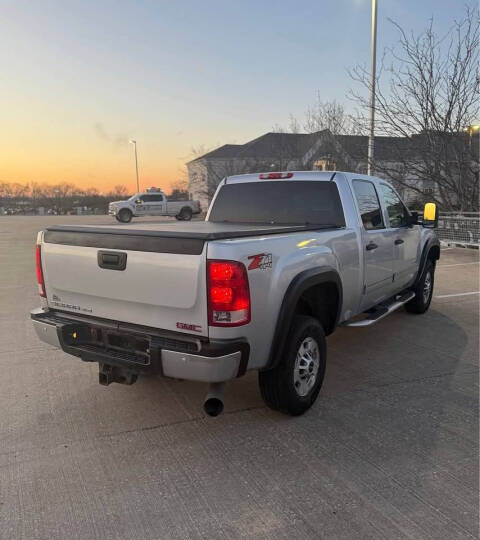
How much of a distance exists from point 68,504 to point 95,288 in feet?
4.52

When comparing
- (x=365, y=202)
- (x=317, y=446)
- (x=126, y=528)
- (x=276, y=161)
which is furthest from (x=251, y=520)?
(x=276, y=161)

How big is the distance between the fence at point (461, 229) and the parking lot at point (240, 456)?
457 inches

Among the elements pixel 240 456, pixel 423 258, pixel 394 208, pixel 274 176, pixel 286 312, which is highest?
pixel 274 176

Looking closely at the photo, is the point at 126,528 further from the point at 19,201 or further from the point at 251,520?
the point at 19,201

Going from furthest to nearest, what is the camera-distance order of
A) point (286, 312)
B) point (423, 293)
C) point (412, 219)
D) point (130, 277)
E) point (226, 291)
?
point (423, 293)
point (412, 219)
point (286, 312)
point (130, 277)
point (226, 291)

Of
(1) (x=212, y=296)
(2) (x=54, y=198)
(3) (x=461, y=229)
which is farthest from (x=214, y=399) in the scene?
(2) (x=54, y=198)

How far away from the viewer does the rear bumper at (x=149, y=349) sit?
2.75m

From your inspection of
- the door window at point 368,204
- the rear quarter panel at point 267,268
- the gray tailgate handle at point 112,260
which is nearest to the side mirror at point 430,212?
the door window at point 368,204

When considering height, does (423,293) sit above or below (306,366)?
below

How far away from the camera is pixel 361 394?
3.94 meters

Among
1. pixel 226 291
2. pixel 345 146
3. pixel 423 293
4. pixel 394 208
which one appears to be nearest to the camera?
pixel 226 291

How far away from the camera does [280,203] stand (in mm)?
4844

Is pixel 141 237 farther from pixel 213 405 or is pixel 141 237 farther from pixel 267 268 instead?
pixel 213 405

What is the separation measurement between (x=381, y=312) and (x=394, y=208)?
1.49 m
